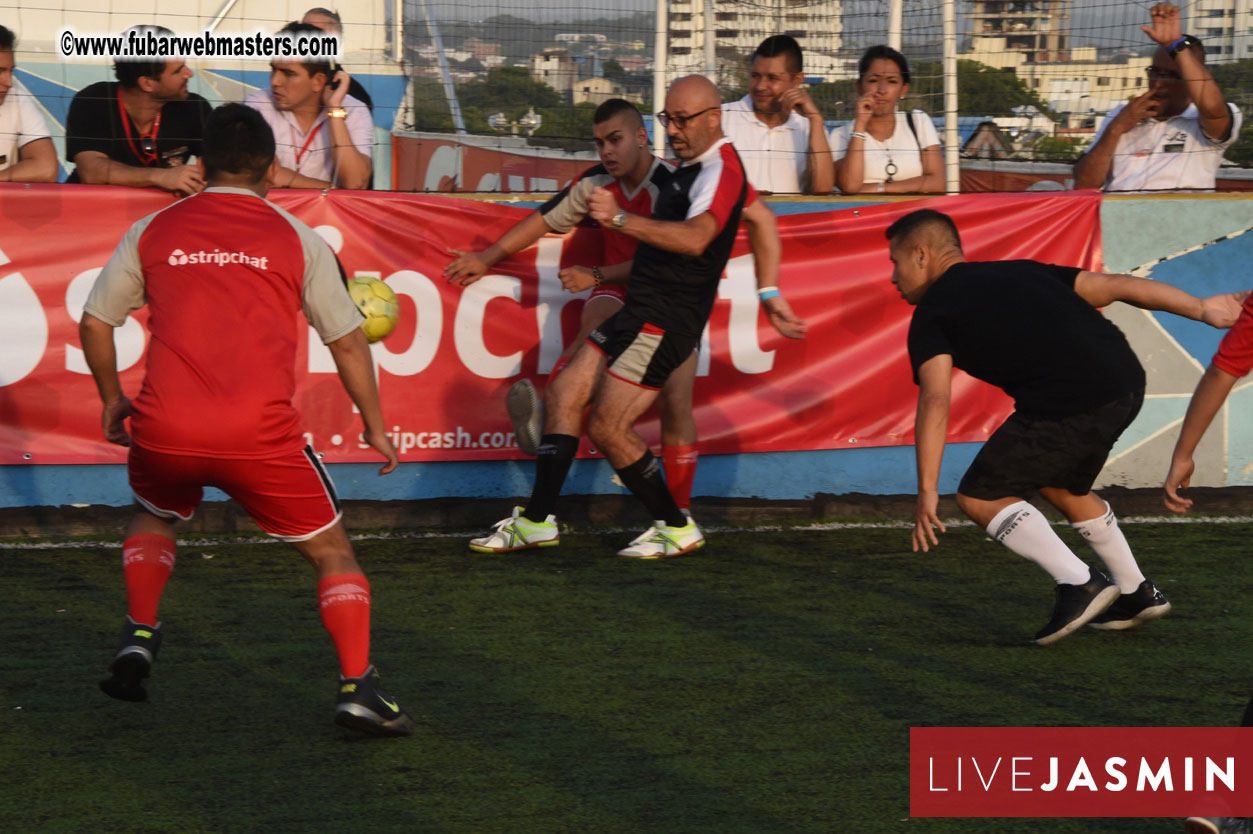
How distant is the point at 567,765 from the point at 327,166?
452 cm

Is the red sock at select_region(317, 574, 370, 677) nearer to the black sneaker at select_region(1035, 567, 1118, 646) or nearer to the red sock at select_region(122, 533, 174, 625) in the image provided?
the red sock at select_region(122, 533, 174, 625)

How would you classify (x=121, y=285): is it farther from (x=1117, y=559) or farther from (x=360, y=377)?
(x=1117, y=559)

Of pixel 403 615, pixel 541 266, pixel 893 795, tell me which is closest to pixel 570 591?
pixel 403 615

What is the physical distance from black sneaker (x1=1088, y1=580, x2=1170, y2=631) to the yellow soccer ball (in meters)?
3.58

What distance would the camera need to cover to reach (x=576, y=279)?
6902 millimetres

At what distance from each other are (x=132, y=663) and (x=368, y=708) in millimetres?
770

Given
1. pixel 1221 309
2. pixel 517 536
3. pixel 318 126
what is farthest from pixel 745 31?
pixel 1221 309

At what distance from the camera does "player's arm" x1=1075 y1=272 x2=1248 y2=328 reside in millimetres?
4418

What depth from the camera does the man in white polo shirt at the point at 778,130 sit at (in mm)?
8055

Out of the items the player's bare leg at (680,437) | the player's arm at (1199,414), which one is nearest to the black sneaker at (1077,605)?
the player's arm at (1199,414)

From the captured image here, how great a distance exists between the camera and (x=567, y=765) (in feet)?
13.5

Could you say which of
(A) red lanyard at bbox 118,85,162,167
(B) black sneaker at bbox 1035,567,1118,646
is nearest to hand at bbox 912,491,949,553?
(B) black sneaker at bbox 1035,567,1118,646

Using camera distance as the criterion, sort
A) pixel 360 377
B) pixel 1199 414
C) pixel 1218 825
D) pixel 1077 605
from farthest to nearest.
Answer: pixel 1077 605
pixel 360 377
pixel 1199 414
pixel 1218 825

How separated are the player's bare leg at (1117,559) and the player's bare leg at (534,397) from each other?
247 centimetres
